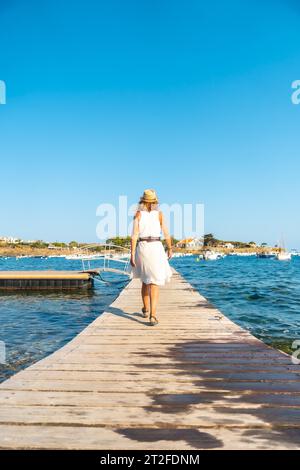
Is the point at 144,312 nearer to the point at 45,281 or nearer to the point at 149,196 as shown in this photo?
the point at 149,196

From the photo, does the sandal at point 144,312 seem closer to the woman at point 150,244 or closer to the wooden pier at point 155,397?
the woman at point 150,244

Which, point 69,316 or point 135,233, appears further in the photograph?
point 69,316

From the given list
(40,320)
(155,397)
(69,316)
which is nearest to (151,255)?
(155,397)

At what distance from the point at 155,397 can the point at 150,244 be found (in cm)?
334

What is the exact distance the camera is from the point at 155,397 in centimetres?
295

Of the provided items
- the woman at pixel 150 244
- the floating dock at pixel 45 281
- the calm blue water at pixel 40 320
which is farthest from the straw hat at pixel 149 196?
the floating dock at pixel 45 281

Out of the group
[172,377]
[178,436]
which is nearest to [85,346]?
[172,377]

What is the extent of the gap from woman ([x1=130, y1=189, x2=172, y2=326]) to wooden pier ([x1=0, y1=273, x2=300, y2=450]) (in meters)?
1.12

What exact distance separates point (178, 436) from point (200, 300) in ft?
25.3

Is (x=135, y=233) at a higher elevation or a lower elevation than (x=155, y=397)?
higher

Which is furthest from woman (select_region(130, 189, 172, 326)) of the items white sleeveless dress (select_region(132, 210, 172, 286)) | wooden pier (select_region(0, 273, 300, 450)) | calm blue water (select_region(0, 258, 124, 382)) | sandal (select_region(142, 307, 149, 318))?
calm blue water (select_region(0, 258, 124, 382))

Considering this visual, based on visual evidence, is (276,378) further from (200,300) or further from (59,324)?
(59,324)

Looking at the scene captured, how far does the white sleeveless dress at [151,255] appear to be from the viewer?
5977 millimetres

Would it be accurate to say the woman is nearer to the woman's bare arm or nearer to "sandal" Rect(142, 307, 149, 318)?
the woman's bare arm
